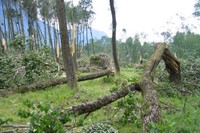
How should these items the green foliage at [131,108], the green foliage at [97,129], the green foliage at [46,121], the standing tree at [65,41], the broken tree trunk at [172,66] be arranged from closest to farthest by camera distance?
the green foliage at [46,121] → the green foliage at [97,129] → the green foliage at [131,108] → the broken tree trunk at [172,66] → the standing tree at [65,41]

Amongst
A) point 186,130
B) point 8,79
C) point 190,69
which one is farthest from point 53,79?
point 186,130

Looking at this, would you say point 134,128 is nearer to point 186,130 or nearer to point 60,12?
point 186,130

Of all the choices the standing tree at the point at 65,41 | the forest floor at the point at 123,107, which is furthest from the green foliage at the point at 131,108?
the standing tree at the point at 65,41

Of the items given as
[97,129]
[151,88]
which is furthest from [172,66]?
[97,129]

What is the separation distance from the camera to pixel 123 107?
5113mm

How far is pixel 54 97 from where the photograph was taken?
26.0 feet

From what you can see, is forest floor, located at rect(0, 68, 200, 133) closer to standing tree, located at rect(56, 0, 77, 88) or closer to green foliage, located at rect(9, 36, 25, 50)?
standing tree, located at rect(56, 0, 77, 88)

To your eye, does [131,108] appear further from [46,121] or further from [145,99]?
[46,121]

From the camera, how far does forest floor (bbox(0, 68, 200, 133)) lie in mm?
4133

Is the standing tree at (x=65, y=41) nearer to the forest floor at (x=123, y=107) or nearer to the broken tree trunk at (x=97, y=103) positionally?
the forest floor at (x=123, y=107)

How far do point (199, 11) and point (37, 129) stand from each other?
133 ft

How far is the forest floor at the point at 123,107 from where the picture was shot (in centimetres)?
413

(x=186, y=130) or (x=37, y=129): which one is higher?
(x=37, y=129)

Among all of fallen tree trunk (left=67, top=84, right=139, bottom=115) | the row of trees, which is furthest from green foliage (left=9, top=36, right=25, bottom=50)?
the row of trees
